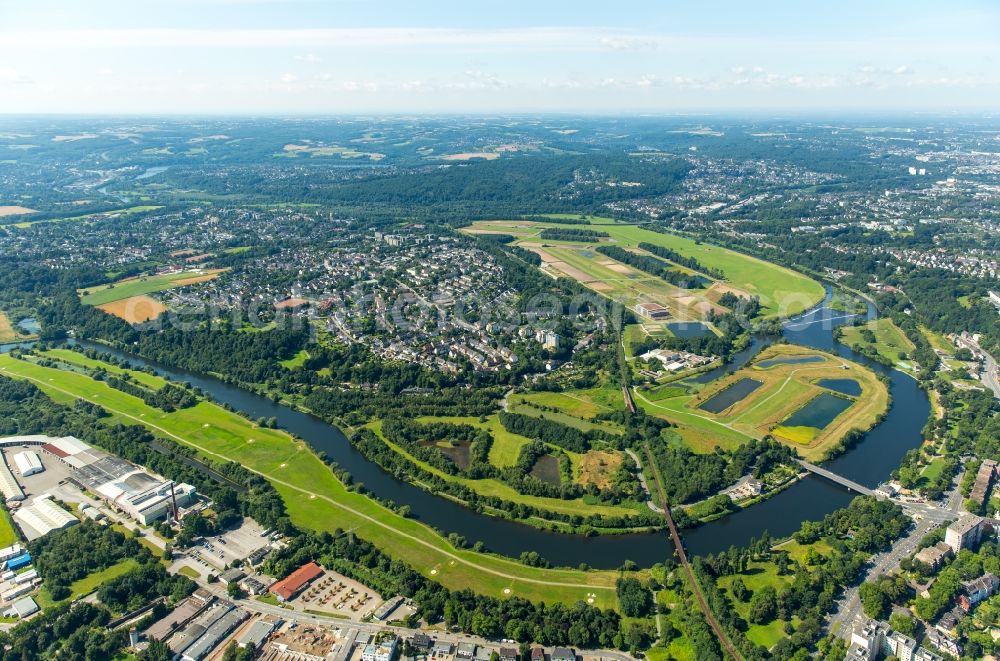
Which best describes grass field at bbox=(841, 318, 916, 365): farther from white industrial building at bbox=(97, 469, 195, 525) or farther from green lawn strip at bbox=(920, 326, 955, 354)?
white industrial building at bbox=(97, 469, 195, 525)

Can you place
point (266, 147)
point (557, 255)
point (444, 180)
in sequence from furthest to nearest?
A: point (266, 147) → point (444, 180) → point (557, 255)

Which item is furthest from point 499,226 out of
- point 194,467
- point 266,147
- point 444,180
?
point 266,147

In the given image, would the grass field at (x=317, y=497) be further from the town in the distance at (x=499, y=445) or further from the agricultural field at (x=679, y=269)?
the agricultural field at (x=679, y=269)

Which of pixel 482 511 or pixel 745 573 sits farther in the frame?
pixel 482 511

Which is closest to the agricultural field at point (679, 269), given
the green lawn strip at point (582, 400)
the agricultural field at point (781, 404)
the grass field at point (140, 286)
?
the agricultural field at point (781, 404)

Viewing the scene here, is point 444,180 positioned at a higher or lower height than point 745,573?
higher

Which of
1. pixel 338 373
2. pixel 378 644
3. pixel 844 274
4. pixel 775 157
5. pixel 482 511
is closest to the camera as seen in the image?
pixel 378 644

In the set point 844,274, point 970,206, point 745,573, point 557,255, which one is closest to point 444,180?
point 557,255

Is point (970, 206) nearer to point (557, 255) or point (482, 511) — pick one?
point (557, 255)
